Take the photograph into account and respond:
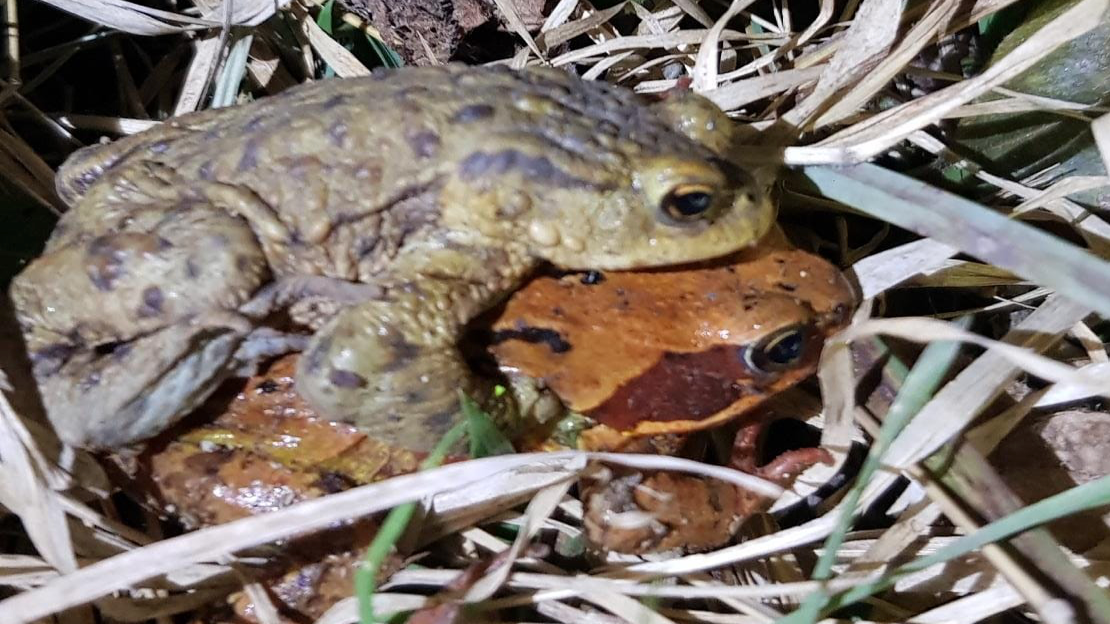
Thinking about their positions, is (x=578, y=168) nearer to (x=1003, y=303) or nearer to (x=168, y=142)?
(x=168, y=142)

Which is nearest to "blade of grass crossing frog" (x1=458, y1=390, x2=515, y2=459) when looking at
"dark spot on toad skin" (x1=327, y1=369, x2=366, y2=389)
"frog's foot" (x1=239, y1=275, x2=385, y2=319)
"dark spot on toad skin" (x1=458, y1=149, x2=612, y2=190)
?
"dark spot on toad skin" (x1=327, y1=369, x2=366, y2=389)

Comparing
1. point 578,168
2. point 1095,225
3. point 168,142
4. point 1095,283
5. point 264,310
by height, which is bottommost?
point 264,310

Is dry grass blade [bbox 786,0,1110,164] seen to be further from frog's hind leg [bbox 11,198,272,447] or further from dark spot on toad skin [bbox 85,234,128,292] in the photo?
dark spot on toad skin [bbox 85,234,128,292]

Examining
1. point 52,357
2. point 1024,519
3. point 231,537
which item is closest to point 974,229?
point 1024,519

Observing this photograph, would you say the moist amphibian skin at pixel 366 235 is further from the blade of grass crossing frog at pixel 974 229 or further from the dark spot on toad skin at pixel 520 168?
the blade of grass crossing frog at pixel 974 229

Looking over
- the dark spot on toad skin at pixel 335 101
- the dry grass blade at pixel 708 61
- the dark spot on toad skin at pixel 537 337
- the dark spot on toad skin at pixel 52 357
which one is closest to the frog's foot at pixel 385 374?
the dark spot on toad skin at pixel 537 337

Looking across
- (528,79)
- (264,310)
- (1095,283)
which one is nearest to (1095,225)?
(1095,283)
